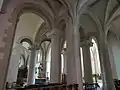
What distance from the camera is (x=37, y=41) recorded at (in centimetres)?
1097

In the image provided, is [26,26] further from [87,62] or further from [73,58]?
[73,58]

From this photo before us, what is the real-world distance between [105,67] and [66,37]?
3.50m

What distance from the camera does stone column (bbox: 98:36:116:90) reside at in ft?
25.0

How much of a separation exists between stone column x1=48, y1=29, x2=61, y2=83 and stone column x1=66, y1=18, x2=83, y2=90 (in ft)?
3.96

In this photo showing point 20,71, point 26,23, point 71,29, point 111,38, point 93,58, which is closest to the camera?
point 71,29

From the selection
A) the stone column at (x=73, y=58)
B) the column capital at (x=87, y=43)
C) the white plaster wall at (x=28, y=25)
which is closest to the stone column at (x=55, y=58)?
the stone column at (x=73, y=58)

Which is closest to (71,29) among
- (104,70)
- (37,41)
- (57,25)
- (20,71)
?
(57,25)

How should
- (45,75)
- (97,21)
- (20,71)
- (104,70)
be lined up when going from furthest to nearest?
(20,71) → (45,75) → (97,21) → (104,70)

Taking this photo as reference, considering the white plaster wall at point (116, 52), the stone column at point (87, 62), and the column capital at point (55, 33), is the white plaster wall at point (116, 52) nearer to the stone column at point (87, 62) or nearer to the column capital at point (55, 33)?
the stone column at point (87, 62)

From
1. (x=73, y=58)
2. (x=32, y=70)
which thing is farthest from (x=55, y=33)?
(x=32, y=70)

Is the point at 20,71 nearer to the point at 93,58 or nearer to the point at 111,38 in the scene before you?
the point at 93,58

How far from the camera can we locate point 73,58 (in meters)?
6.00

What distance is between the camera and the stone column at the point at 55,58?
6.92 m

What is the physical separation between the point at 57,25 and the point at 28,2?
2302 millimetres
